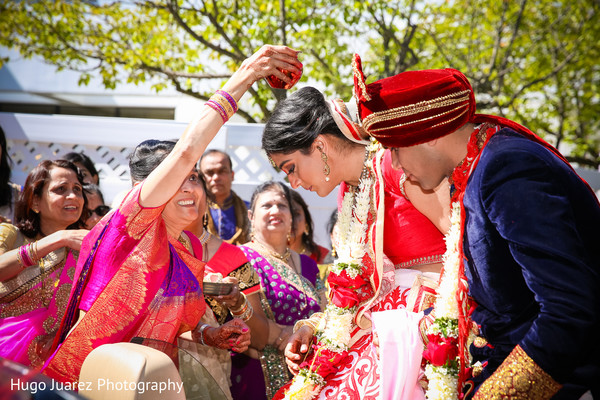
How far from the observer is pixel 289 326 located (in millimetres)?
3727

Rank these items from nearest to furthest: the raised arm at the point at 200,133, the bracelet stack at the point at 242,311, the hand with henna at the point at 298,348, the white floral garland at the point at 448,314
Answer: the white floral garland at the point at 448,314 < the raised arm at the point at 200,133 < the hand with henna at the point at 298,348 < the bracelet stack at the point at 242,311

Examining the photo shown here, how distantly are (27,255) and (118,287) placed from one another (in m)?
1.19

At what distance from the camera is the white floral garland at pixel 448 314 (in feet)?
6.25

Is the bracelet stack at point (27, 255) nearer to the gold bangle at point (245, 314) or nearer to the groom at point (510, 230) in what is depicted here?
the gold bangle at point (245, 314)

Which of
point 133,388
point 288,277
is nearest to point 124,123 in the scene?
point 288,277

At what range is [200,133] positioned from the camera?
2.12 m

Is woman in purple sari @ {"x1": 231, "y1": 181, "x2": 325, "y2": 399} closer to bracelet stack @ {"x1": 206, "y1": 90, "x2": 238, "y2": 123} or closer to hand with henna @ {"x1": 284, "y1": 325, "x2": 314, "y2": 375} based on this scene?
hand with henna @ {"x1": 284, "y1": 325, "x2": 314, "y2": 375}

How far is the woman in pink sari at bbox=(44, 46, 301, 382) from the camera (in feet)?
7.02

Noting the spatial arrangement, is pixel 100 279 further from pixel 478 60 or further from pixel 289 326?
pixel 478 60

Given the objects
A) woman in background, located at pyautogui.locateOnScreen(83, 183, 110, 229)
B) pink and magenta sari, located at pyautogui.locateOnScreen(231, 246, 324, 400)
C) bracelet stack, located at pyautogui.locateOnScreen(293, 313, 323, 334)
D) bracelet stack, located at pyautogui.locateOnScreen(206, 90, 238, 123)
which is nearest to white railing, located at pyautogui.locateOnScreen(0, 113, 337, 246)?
woman in background, located at pyautogui.locateOnScreen(83, 183, 110, 229)

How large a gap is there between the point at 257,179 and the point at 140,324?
475 cm

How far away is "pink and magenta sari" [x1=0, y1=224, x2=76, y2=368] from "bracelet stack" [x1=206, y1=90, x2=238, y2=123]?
5.85ft

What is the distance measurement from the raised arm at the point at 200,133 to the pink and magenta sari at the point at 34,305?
1.51 meters

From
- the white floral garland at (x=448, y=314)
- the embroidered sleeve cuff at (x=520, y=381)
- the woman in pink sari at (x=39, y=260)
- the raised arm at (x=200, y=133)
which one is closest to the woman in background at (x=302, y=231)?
the woman in pink sari at (x=39, y=260)
